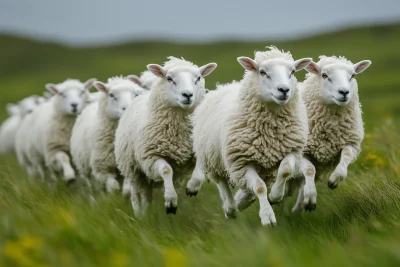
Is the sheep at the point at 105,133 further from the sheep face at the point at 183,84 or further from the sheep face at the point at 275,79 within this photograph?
the sheep face at the point at 275,79

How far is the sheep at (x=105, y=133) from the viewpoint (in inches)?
360

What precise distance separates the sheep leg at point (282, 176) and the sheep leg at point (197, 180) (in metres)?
1.02

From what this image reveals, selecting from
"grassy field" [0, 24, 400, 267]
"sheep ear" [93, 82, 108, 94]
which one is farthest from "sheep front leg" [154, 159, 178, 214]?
"sheep ear" [93, 82, 108, 94]

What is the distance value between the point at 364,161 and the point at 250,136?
2.98m

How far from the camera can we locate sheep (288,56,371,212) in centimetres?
698

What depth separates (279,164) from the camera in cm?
654

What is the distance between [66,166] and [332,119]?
4777 millimetres

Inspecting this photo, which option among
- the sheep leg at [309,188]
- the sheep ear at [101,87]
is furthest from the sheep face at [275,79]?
the sheep ear at [101,87]

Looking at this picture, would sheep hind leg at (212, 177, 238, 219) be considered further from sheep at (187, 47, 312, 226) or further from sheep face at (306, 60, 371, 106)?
sheep face at (306, 60, 371, 106)

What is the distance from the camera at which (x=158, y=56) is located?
62094mm

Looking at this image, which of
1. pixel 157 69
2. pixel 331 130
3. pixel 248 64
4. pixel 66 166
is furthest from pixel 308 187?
pixel 66 166

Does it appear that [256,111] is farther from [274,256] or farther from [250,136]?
[274,256]

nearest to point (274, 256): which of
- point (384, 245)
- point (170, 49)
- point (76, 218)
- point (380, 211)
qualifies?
point (384, 245)

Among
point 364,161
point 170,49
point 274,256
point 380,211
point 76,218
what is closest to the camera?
point 274,256
